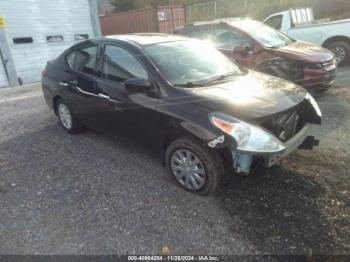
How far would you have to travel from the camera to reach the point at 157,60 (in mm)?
3193

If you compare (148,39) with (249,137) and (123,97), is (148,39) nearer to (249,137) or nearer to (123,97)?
(123,97)

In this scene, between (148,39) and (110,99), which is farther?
(148,39)

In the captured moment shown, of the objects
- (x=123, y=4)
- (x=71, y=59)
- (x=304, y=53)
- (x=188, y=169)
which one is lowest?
(x=188, y=169)

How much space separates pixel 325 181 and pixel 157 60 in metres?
2.29

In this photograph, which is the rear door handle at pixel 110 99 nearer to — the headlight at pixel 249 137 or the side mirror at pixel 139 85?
the side mirror at pixel 139 85

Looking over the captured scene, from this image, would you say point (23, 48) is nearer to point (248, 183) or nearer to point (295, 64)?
point (295, 64)

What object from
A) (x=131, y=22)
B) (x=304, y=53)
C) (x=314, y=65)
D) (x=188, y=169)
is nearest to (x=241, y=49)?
(x=304, y=53)

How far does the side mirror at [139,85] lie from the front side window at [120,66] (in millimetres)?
183

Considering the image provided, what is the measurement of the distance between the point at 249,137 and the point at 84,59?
276cm

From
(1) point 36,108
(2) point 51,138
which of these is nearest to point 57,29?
(1) point 36,108

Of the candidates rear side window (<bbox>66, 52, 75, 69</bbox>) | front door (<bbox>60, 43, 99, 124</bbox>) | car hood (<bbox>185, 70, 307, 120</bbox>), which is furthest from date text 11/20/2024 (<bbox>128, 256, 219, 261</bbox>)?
rear side window (<bbox>66, 52, 75, 69</bbox>)

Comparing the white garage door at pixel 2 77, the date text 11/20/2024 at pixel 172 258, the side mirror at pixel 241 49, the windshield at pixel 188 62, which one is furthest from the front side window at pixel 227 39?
the white garage door at pixel 2 77

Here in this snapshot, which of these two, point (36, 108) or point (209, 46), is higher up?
point (209, 46)

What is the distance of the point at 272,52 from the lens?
5457 mm
